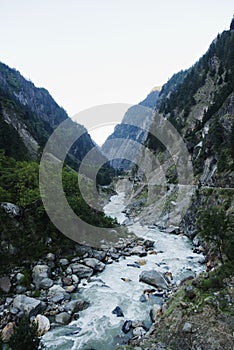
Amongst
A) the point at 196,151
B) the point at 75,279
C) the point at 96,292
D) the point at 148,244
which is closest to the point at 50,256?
the point at 75,279

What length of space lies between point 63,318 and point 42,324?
128cm

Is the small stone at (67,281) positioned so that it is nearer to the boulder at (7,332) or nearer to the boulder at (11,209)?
the boulder at (7,332)

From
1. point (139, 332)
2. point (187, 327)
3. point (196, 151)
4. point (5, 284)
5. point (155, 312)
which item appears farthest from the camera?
point (196, 151)

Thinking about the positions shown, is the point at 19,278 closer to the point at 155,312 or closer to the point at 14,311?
the point at 14,311

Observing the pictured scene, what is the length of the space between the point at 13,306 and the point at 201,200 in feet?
84.5

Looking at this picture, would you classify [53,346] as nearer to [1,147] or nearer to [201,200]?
[201,200]

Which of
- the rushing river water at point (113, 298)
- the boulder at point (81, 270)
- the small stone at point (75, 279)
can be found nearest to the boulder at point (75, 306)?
the rushing river water at point (113, 298)

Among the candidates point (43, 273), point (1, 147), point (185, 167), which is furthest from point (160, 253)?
point (185, 167)

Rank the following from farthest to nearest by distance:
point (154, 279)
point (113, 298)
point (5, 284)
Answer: point (154, 279) → point (5, 284) → point (113, 298)

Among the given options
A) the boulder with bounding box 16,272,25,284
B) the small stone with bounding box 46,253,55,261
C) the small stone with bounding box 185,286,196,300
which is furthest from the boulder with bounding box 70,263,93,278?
the small stone with bounding box 185,286,196,300

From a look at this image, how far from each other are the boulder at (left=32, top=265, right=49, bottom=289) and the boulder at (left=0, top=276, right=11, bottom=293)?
1960mm

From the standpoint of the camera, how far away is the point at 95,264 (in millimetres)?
23500

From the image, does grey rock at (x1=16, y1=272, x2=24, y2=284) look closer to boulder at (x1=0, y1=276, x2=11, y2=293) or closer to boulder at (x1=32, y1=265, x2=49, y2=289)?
boulder at (x1=0, y1=276, x2=11, y2=293)

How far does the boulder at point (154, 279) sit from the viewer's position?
63.0 feet
